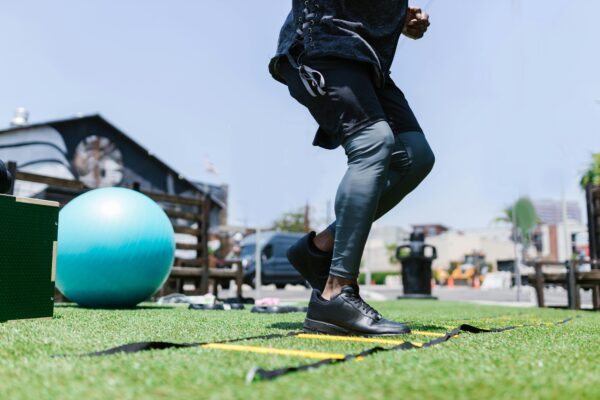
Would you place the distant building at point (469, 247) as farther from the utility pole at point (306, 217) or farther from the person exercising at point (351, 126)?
the person exercising at point (351, 126)

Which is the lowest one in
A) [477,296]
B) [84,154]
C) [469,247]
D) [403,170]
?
[477,296]

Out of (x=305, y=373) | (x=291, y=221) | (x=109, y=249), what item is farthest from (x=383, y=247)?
(x=305, y=373)

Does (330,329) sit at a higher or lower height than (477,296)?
higher

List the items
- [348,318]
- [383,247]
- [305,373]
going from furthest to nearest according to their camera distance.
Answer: [383,247]
[348,318]
[305,373]

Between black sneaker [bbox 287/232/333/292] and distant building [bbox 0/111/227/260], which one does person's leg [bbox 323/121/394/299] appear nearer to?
black sneaker [bbox 287/232/333/292]

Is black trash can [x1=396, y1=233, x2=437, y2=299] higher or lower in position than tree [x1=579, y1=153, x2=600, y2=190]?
lower

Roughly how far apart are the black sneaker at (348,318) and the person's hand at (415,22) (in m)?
1.55

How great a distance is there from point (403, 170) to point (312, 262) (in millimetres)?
674

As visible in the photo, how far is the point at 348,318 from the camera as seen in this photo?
2570 millimetres

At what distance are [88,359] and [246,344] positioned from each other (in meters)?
0.62

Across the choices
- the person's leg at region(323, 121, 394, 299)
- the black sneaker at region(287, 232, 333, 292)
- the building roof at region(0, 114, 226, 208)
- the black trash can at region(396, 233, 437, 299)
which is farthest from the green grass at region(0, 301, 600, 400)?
the building roof at region(0, 114, 226, 208)

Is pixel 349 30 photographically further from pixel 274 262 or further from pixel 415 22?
pixel 274 262

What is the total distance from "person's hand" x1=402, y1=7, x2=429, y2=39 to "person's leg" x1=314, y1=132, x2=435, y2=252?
2.19 feet

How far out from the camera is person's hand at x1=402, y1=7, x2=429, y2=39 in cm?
330
